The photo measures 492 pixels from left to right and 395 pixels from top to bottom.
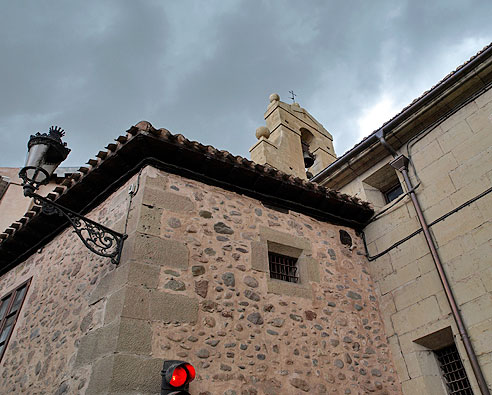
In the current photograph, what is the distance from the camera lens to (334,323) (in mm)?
5398

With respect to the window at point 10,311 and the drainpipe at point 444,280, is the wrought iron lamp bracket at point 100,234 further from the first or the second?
the drainpipe at point 444,280

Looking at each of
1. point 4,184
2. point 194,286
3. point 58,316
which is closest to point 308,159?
point 194,286

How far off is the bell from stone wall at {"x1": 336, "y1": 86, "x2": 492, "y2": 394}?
483 centimetres

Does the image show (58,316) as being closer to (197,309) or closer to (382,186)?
(197,309)

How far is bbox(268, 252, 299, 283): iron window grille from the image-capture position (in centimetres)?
558

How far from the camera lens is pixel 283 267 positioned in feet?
18.8

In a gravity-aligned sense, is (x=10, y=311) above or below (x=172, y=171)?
below

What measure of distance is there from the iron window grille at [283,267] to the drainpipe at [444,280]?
1923 millimetres

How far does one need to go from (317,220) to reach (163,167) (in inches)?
108

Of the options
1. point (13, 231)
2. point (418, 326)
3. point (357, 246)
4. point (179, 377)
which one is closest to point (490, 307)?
point (418, 326)

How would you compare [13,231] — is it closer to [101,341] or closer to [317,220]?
[101,341]

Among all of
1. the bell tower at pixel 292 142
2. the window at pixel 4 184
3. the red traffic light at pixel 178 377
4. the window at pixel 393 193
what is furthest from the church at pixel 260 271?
the window at pixel 4 184

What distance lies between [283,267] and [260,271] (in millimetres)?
728

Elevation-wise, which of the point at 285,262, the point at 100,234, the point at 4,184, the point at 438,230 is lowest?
the point at 100,234
